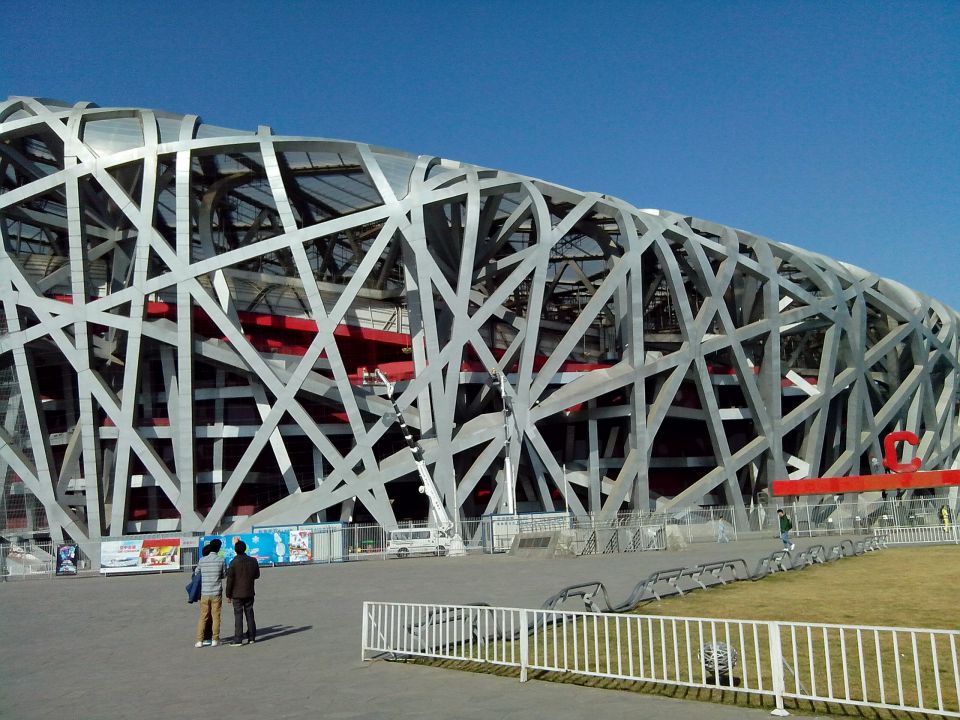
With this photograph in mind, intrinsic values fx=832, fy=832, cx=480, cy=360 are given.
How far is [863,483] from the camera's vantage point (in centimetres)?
4188

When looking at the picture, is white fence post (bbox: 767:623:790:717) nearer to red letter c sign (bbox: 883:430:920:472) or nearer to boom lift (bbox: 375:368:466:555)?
boom lift (bbox: 375:368:466:555)

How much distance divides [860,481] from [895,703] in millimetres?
37268

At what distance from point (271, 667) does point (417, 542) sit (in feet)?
74.9

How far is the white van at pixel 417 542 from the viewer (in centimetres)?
3281

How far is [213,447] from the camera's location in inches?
1596

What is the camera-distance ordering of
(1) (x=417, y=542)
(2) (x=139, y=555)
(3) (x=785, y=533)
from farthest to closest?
(1) (x=417, y=542), (2) (x=139, y=555), (3) (x=785, y=533)

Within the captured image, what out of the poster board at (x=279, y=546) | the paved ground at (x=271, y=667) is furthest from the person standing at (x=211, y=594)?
the poster board at (x=279, y=546)

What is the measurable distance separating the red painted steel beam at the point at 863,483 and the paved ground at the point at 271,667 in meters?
23.5

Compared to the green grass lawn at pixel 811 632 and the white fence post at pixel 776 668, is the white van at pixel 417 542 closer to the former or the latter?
the green grass lawn at pixel 811 632

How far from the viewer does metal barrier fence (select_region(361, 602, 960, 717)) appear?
7477 millimetres

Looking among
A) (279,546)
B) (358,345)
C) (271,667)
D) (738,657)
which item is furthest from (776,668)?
(358,345)

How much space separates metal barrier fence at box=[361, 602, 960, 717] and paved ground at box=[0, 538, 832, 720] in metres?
0.43

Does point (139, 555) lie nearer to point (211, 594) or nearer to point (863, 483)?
point (211, 594)

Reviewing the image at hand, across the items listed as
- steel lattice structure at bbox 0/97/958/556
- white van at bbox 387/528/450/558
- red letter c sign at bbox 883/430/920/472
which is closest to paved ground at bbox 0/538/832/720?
white van at bbox 387/528/450/558
